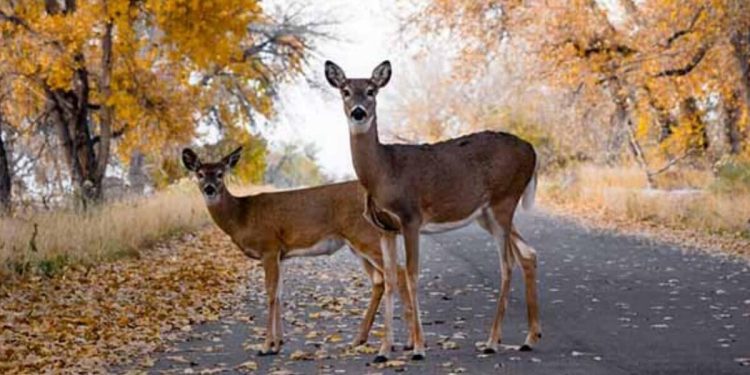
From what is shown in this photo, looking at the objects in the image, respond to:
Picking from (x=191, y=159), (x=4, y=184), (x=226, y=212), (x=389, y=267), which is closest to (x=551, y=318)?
(x=389, y=267)

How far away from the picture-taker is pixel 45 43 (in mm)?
22281

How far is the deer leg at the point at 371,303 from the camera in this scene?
Result: 10516mm

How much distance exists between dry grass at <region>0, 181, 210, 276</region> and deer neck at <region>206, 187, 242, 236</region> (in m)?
4.39

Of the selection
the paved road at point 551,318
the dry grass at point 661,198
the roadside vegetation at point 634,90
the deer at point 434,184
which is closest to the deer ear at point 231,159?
the paved road at point 551,318

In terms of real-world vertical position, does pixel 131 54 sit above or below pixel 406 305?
above

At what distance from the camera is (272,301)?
1048 cm

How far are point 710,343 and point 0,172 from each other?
16.8 meters

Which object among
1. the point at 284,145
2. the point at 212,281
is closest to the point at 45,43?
the point at 212,281

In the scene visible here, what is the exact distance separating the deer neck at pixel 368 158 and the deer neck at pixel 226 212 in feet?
5.46

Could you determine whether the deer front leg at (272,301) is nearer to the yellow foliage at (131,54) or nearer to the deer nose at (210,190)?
the deer nose at (210,190)

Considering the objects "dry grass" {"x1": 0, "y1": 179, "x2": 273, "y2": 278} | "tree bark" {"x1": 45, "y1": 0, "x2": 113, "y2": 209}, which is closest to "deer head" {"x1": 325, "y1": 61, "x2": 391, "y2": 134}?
"dry grass" {"x1": 0, "y1": 179, "x2": 273, "y2": 278}

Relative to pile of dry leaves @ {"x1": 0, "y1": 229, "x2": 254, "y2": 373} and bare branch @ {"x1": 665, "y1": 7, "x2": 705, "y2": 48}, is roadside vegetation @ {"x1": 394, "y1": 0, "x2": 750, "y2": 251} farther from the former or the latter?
pile of dry leaves @ {"x1": 0, "y1": 229, "x2": 254, "y2": 373}

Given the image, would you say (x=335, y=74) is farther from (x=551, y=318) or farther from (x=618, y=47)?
(x=618, y=47)

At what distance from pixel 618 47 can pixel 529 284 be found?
20.3 m
